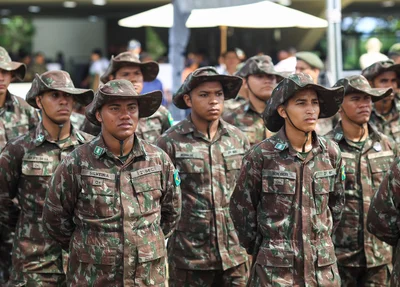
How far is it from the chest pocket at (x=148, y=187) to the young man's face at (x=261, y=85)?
3.31 meters

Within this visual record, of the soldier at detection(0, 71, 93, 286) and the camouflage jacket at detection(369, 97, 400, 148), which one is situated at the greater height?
the camouflage jacket at detection(369, 97, 400, 148)

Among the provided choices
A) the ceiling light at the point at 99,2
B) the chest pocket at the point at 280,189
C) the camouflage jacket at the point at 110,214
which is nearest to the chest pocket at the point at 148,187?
the camouflage jacket at the point at 110,214

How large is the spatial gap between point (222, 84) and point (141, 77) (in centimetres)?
177

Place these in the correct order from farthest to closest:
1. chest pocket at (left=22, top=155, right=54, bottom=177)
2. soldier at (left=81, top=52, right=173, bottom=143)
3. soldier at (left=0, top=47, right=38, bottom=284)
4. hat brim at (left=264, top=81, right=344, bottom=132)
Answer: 1. soldier at (left=81, top=52, right=173, bottom=143)
2. soldier at (left=0, top=47, right=38, bottom=284)
3. chest pocket at (left=22, top=155, right=54, bottom=177)
4. hat brim at (left=264, top=81, right=344, bottom=132)

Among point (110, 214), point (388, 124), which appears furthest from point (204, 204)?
point (388, 124)

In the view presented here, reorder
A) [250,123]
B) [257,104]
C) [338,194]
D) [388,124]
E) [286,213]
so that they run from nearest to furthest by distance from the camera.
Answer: [286,213] < [338,194] < [388,124] < [250,123] < [257,104]

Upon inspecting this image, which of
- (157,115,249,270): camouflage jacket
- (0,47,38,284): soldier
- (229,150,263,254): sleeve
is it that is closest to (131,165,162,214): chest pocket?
(229,150,263,254): sleeve

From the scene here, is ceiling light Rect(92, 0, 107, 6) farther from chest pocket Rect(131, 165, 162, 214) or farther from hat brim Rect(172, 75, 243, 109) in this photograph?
chest pocket Rect(131, 165, 162, 214)

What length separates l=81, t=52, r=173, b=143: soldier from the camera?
9953 millimetres

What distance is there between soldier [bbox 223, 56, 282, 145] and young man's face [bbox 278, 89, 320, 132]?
9.07 ft

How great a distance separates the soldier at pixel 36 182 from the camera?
26.9 feet

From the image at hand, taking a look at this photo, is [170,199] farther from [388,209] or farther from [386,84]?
[386,84]

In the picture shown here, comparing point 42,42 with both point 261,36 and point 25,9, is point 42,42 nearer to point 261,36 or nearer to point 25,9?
point 25,9

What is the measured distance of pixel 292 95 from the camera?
23.8 ft
